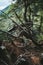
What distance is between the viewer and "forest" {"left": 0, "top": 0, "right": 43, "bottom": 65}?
3.67m

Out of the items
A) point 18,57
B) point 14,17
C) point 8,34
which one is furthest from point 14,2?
point 18,57

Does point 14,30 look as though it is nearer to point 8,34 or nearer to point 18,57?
point 8,34

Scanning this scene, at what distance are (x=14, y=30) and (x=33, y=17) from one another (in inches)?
17.7

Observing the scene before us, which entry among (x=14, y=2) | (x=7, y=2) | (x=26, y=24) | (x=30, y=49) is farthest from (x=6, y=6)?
(x=30, y=49)

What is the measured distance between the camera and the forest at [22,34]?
12.0ft

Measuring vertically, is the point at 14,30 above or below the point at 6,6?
below

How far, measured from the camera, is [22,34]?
3.95 metres

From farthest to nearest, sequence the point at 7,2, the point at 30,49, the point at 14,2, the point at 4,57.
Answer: the point at 7,2, the point at 14,2, the point at 30,49, the point at 4,57

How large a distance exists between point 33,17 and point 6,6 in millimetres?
747

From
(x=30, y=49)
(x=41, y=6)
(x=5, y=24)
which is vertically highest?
(x=41, y=6)

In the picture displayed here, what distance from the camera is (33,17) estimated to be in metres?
4.20

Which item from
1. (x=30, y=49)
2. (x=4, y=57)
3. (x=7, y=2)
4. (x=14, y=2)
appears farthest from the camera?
(x=7, y=2)

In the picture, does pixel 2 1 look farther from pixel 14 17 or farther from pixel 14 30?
pixel 14 30

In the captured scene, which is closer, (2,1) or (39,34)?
(39,34)
